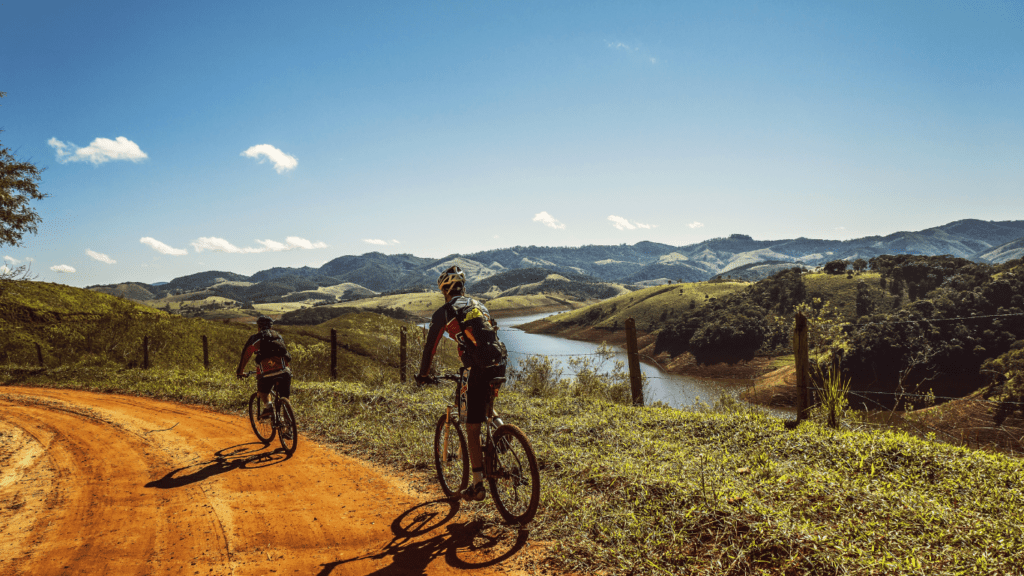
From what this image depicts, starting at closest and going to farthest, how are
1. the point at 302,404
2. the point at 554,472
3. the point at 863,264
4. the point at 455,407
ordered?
the point at 455,407 → the point at 554,472 → the point at 302,404 → the point at 863,264

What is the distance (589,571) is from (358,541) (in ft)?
7.62

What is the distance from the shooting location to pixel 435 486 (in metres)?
5.92

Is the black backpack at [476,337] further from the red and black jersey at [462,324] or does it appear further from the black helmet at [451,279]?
the black helmet at [451,279]

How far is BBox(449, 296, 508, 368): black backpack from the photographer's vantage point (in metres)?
4.47

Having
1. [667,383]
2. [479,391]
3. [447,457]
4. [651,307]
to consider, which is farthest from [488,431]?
[651,307]

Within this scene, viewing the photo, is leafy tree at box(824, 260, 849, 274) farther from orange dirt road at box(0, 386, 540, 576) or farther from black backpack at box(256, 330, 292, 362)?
orange dirt road at box(0, 386, 540, 576)

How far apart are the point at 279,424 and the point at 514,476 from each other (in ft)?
16.6

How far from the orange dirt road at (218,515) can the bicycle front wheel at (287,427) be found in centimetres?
22

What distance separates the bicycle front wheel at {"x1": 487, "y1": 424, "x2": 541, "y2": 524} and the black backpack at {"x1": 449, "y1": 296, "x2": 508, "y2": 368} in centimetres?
68

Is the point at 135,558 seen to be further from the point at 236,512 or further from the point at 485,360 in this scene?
the point at 485,360

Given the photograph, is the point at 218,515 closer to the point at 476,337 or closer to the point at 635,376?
the point at 476,337

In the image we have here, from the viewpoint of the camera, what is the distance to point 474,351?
4.49m

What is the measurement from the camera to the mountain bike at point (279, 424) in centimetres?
756

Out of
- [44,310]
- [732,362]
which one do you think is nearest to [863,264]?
[732,362]
